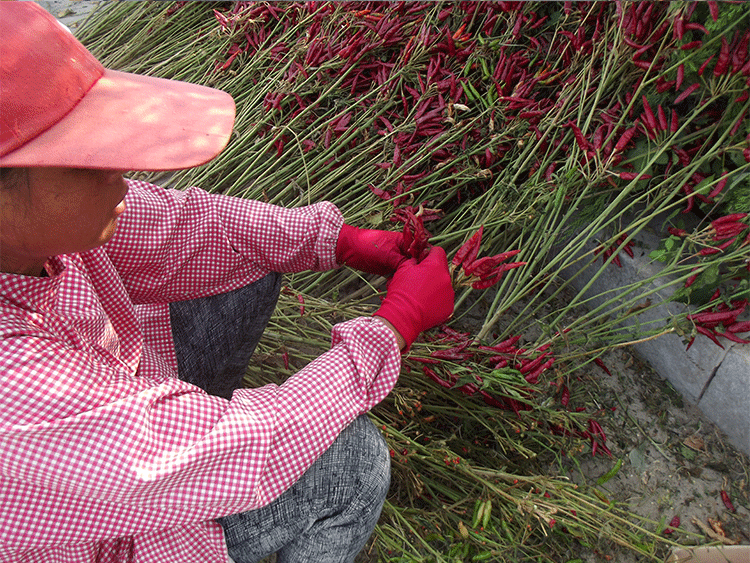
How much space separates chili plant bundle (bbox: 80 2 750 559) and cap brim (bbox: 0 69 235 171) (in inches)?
19.9

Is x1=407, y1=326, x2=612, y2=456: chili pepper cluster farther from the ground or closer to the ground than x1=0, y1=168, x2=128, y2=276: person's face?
closer to the ground

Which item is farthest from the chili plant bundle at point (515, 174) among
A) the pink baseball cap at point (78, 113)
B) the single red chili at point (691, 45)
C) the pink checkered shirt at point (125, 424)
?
the pink baseball cap at point (78, 113)

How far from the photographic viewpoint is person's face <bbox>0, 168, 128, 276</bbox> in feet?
2.39

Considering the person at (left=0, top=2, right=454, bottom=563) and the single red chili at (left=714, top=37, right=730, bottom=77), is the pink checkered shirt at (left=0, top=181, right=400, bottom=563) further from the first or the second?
the single red chili at (left=714, top=37, right=730, bottom=77)

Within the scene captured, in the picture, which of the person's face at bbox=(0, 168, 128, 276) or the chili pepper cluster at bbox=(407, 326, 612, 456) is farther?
the chili pepper cluster at bbox=(407, 326, 612, 456)

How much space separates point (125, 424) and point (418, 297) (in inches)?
21.8

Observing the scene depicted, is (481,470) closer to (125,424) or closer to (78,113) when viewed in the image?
(125,424)

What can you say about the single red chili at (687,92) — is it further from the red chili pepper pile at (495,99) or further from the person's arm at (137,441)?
the person's arm at (137,441)

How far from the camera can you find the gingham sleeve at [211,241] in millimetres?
1199

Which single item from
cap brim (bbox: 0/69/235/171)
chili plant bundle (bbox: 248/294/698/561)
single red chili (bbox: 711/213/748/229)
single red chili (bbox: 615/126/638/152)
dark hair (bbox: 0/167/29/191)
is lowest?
chili plant bundle (bbox: 248/294/698/561)

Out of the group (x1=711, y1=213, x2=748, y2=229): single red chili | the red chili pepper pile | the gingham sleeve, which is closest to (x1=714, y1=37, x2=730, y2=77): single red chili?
the red chili pepper pile

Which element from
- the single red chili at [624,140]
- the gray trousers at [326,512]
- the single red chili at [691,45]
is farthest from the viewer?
the single red chili at [624,140]

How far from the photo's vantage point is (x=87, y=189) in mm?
771

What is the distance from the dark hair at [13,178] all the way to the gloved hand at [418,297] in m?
Result: 0.62
